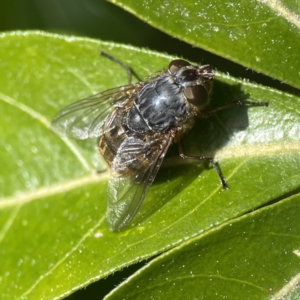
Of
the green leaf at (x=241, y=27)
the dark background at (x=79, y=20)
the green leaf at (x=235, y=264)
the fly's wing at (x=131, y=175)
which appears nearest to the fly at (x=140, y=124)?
the fly's wing at (x=131, y=175)

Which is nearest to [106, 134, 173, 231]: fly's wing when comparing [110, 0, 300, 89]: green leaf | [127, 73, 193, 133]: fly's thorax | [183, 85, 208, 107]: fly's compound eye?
[127, 73, 193, 133]: fly's thorax

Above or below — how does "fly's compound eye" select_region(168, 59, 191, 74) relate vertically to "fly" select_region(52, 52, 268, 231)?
above

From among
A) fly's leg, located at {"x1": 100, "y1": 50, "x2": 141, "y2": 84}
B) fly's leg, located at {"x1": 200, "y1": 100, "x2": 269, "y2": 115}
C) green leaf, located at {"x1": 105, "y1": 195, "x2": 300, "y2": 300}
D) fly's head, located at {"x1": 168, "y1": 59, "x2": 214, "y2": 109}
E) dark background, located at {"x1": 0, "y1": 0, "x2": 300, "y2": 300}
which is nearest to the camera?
green leaf, located at {"x1": 105, "y1": 195, "x2": 300, "y2": 300}

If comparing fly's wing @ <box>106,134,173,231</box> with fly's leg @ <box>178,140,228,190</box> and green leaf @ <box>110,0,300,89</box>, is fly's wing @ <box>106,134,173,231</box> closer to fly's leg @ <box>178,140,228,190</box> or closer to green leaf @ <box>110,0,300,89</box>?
fly's leg @ <box>178,140,228,190</box>

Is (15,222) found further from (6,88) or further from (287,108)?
(287,108)

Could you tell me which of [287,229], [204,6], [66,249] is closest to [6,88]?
[66,249]

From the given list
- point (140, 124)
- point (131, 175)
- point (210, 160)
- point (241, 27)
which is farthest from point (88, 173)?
point (241, 27)

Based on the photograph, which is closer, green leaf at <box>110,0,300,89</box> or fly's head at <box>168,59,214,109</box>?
green leaf at <box>110,0,300,89</box>
